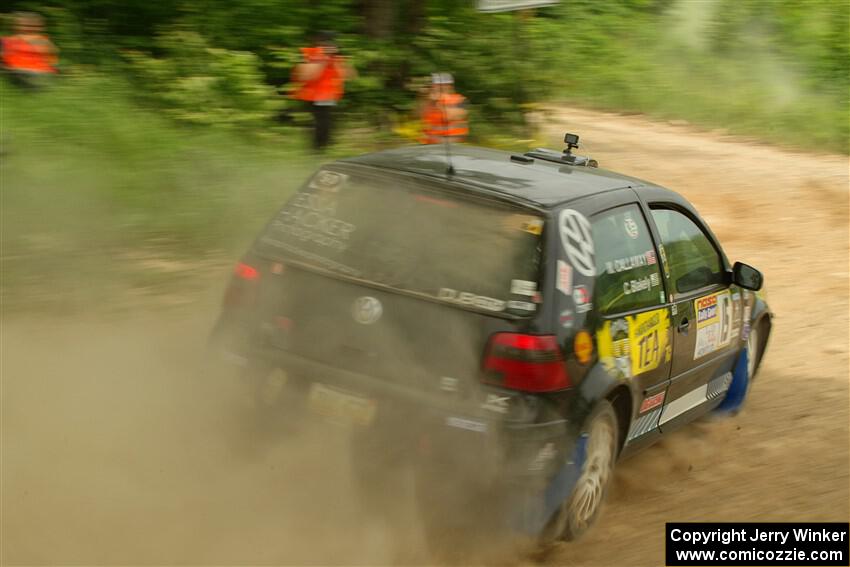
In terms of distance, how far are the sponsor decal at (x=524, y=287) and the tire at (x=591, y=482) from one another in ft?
2.07

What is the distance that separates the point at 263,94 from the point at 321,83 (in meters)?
0.66

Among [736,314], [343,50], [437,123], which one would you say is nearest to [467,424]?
[736,314]

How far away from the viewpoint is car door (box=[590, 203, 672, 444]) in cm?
498

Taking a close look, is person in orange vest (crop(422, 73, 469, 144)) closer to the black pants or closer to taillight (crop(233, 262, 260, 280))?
the black pants

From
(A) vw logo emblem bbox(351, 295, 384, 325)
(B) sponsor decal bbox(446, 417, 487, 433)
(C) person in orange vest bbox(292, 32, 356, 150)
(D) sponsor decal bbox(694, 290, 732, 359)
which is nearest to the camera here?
(B) sponsor decal bbox(446, 417, 487, 433)

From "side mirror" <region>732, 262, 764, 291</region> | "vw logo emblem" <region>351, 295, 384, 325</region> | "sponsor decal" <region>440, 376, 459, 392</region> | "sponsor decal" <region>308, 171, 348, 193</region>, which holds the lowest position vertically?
"side mirror" <region>732, 262, 764, 291</region>

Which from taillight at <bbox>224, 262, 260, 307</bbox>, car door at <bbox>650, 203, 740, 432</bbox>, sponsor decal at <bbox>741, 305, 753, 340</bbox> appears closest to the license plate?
taillight at <bbox>224, 262, 260, 307</bbox>

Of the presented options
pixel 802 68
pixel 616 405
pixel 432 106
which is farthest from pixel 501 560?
pixel 802 68

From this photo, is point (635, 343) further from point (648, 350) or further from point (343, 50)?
point (343, 50)

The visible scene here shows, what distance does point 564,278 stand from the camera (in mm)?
4695

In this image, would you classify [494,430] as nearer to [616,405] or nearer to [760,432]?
[616,405]

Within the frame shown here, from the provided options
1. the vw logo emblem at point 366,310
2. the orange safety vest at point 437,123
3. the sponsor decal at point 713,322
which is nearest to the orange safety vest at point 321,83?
the orange safety vest at point 437,123

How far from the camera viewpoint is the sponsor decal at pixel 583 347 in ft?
15.4

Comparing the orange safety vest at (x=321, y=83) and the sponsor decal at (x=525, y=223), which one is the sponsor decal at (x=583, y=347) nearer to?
the sponsor decal at (x=525, y=223)
